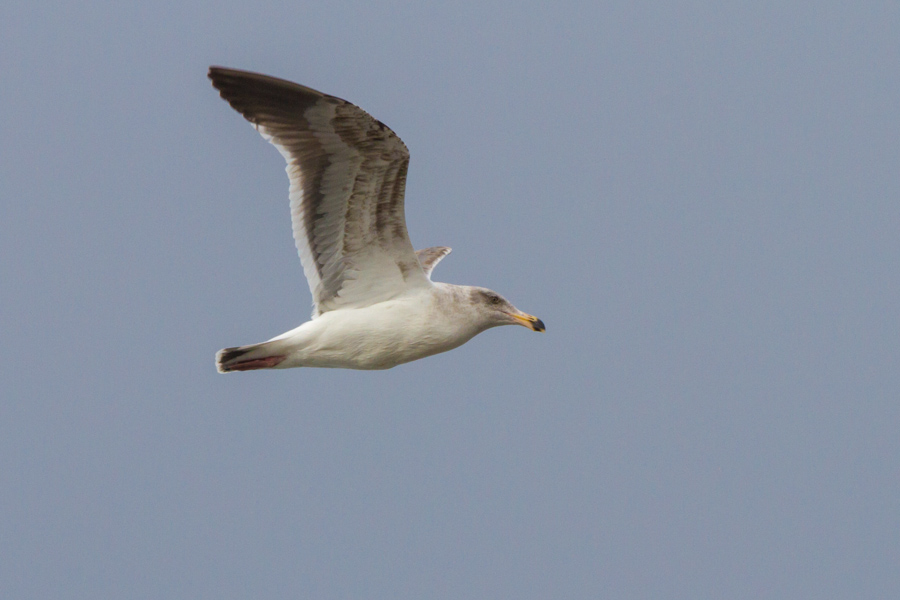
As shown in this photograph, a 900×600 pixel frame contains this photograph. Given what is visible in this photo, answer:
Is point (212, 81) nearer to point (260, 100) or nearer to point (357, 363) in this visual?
point (260, 100)

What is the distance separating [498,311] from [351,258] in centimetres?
142

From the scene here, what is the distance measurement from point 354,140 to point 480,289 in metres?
1.93

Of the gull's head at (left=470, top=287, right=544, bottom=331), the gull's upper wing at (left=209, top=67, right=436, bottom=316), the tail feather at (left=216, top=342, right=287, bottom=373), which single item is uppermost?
the gull's upper wing at (left=209, top=67, right=436, bottom=316)

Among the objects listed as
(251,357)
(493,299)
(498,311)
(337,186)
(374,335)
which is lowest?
(251,357)

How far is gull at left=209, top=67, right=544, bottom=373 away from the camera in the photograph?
974 cm

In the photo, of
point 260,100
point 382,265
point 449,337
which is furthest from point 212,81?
point 449,337

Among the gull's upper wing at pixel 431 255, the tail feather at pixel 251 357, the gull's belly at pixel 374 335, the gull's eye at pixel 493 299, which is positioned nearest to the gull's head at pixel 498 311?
the gull's eye at pixel 493 299

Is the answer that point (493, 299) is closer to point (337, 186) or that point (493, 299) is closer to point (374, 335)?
point (374, 335)

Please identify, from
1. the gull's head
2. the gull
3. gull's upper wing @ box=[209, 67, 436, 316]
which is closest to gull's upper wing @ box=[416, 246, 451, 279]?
the gull's head

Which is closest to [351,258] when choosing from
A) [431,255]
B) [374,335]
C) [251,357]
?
[374,335]

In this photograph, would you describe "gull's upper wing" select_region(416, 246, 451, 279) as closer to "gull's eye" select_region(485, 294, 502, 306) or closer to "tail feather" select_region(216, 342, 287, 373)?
"gull's eye" select_region(485, 294, 502, 306)

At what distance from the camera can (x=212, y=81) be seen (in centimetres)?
952

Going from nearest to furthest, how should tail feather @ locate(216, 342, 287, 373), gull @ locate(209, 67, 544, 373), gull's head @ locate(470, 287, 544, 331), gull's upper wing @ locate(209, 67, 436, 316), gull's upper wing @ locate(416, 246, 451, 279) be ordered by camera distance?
1. gull's upper wing @ locate(209, 67, 436, 316)
2. gull @ locate(209, 67, 544, 373)
3. tail feather @ locate(216, 342, 287, 373)
4. gull's head @ locate(470, 287, 544, 331)
5. gull's upper wing @ locate(416, 246, 451, 279)

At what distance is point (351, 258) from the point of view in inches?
412
